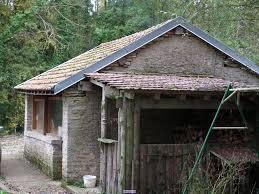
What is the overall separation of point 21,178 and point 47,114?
2.40m

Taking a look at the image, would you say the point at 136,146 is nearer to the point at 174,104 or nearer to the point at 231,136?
the point at 174,104

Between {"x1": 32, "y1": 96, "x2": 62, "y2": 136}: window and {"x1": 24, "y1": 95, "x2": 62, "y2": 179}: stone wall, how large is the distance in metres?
0.28

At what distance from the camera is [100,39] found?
93.3 feet

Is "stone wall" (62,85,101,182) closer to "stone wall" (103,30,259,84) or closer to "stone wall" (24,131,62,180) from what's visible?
"stone wall" (24,131,62,180)

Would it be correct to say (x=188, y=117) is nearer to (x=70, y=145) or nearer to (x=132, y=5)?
(x=70, y=145)

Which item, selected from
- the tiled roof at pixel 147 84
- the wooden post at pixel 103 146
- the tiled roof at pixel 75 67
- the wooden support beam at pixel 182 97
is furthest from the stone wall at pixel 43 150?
the wooden support beam at pixel 182 97

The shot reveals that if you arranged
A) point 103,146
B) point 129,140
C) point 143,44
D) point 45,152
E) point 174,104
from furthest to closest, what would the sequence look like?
point 45,152
point 143,44
point 103,146
point 174,104
point 129,140

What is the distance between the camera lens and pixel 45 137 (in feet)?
47.4

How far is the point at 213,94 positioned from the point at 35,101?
799 centimetres

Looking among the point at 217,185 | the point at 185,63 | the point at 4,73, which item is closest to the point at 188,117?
the point at 185,63

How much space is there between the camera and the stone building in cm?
1014

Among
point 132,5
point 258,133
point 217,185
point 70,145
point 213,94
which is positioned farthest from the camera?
point 132,5

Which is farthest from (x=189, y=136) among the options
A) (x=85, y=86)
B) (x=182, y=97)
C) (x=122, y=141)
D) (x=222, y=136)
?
(x=85, y=86)

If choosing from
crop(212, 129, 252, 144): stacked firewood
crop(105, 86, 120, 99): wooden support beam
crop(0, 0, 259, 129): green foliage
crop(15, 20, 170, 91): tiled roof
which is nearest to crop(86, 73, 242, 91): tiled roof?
crop(105, 86, 120, 99): wooden support beam
